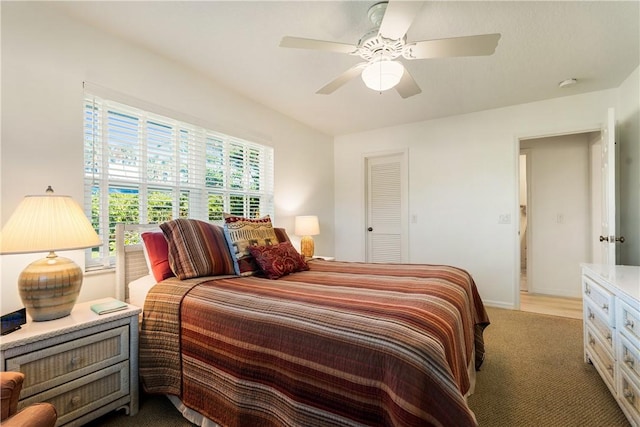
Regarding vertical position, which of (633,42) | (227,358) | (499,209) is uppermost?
(633,42)

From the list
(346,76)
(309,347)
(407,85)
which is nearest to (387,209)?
(407,85)

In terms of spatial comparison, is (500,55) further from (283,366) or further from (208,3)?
(283,366)

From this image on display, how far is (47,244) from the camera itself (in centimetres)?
141

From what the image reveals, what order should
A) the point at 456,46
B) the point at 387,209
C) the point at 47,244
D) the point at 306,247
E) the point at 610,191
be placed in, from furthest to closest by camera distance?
the point at 387,209
the point at 306,247
the point at 610,191
the point at 456,46
the point at 47,244

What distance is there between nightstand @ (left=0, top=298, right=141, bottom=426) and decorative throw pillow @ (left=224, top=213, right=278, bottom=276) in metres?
0.69

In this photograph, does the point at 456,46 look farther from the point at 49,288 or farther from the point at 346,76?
the point at 49,288

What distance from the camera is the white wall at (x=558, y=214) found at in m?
4.05

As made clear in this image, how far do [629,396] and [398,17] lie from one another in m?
2.32

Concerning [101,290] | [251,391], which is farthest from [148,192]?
[251,391]

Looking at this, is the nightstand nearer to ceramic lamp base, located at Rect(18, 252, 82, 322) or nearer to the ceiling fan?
ceramic lamp base, located at Rect(18, 252, 82, 322)

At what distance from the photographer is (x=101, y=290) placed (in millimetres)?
2053

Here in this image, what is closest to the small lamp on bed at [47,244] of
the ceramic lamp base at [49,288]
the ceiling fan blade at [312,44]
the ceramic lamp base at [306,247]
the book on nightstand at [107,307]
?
the ceramic lamp base at [49,288]

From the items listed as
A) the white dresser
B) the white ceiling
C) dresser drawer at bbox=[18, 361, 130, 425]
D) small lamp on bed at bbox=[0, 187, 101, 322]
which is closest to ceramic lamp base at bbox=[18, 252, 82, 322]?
small lamp on bed at bbox=[0, 187, 101, 322]

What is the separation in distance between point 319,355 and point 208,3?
6.95 feet
